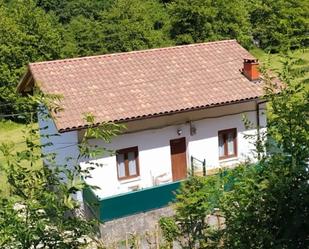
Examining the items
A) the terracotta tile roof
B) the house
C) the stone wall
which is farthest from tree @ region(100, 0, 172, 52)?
the stone wall

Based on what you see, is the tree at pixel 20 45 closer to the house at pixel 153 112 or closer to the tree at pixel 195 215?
the house at pixel 153 112

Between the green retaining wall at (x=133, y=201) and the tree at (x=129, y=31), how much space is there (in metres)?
21.5

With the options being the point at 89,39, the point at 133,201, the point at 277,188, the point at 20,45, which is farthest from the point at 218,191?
the point at 89,39

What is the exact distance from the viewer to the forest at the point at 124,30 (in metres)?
29.8

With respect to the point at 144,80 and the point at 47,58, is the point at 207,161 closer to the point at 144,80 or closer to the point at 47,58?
the point at 144,80

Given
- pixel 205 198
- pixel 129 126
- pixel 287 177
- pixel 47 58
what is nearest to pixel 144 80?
pixel 129 126

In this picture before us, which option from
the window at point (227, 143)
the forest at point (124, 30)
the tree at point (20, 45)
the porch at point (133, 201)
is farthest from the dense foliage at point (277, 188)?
the tree at point (20, 45)

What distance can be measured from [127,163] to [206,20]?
21.7 m

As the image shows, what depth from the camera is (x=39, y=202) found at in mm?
4629

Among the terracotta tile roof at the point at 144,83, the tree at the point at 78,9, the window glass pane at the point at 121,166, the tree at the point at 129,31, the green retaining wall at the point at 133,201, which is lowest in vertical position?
the green retaining wall at the point at 133,201

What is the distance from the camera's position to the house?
15.2m

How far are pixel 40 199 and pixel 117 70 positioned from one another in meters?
12.8

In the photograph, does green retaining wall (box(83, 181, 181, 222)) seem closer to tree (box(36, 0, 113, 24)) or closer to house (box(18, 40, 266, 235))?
house (box(18, 40, 266, 235))

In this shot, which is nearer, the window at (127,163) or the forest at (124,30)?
the window at (127,163)
